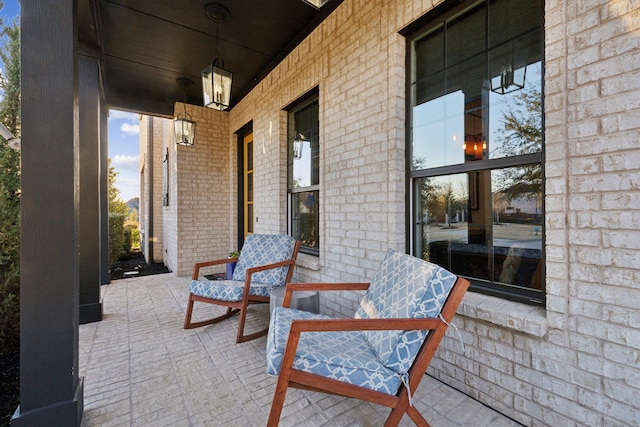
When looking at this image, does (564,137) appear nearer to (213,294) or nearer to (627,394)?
(627,394)

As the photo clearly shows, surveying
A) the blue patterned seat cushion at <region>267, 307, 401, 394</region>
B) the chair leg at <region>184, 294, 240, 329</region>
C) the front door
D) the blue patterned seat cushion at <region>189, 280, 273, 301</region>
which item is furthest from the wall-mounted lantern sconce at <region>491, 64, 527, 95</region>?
the front door

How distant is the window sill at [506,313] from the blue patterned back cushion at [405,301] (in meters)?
0.51

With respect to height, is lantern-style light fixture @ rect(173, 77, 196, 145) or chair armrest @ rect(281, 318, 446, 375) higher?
lantern-style light fixture @ rect(173, 77, 196, 145)

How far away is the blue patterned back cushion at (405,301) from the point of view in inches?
56.0

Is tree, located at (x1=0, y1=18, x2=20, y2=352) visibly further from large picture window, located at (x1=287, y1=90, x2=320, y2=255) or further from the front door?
the front door

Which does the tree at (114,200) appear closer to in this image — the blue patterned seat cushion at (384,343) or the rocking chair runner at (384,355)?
the blue patterned seat cushion at (384,343)

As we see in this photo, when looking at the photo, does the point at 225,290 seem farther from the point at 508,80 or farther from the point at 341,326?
the point at 508,80

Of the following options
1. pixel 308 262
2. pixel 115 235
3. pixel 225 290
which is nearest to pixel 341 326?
pixel 225 290

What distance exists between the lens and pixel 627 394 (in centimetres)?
131

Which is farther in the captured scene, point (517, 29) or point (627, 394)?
point (517, 29)

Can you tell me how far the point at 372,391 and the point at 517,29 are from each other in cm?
217

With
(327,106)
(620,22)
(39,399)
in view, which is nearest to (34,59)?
(39,399)

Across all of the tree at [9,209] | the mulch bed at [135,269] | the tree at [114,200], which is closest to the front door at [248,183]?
the mulch bed at [135,269]

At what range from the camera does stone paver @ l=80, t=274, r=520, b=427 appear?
5.60ft
